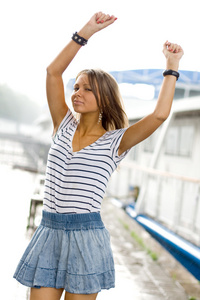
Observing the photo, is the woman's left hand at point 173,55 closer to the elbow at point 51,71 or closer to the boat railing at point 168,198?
the elbow at point 51,71

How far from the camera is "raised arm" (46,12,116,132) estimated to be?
162 cm

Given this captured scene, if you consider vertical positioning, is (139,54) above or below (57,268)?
above

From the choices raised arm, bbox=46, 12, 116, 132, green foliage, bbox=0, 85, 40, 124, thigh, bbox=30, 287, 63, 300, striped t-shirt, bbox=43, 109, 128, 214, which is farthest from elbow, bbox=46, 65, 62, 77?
green foliage, bbox=0, 85, 40, 124

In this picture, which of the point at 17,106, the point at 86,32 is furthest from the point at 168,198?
the point at 17,106

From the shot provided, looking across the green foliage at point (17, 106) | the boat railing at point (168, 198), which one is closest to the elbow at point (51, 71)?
the boat railing at point (168, 198)

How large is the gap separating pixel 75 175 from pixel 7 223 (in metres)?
4.33

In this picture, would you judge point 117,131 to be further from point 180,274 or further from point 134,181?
point 134,181

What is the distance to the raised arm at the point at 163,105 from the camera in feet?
5.23

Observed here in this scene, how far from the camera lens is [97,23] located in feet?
5.33

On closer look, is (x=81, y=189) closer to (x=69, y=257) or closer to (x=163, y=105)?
(x=69, y=257)

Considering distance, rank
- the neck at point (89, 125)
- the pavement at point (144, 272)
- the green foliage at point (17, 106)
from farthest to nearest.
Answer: the green foliage at point (17, 106)
the pavement at point (144, 272)
the neck at point (89, 125)

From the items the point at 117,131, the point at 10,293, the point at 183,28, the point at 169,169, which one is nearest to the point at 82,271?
the point at 117,131

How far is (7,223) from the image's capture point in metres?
5.66

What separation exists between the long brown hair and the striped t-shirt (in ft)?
0.41
